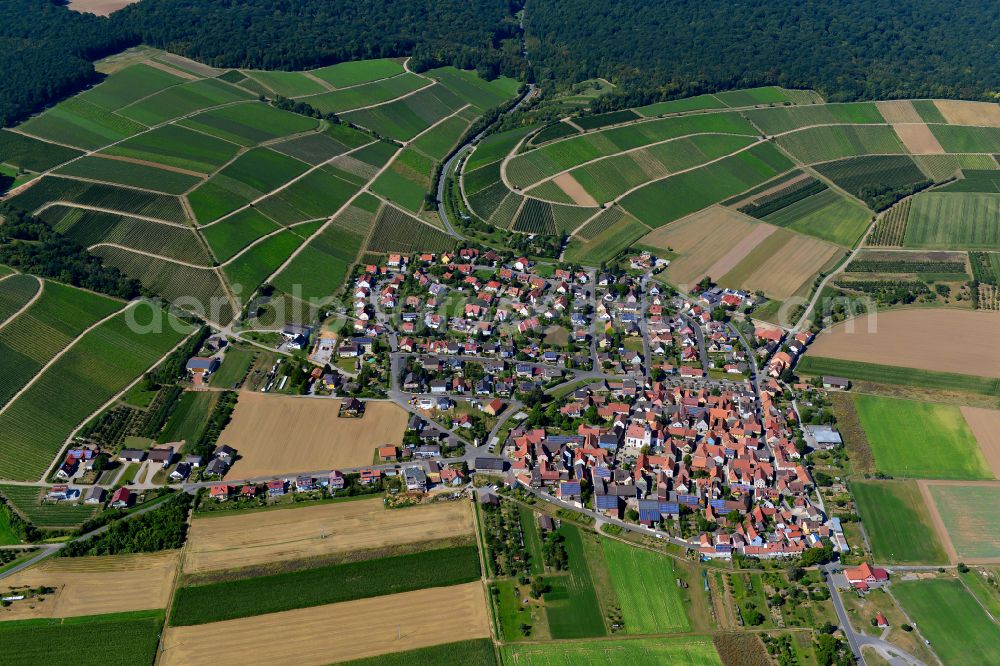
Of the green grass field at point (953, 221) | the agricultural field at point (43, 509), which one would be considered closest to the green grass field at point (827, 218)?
the green grass field at point (953, 221)

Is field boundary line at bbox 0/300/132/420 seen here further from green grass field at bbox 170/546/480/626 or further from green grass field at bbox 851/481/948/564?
green grass field at bbox 851/481/948/564

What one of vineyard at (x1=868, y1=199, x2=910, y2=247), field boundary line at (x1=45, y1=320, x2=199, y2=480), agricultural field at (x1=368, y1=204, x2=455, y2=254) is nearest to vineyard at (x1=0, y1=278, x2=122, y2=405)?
field boundary line at (x1=45, y1=320, x2=199, y2=480)

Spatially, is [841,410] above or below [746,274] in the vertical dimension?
below

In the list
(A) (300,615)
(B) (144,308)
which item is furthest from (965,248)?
(B) (144,308)

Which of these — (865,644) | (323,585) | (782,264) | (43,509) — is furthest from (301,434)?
(782,264)

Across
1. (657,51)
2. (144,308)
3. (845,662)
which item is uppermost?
(657,51)

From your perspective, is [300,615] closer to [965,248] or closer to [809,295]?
[809,295]

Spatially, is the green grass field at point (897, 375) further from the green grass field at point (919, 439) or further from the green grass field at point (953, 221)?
the green grass field at point (953, 221)

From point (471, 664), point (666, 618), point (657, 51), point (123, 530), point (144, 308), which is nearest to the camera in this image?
point (471, 664)
